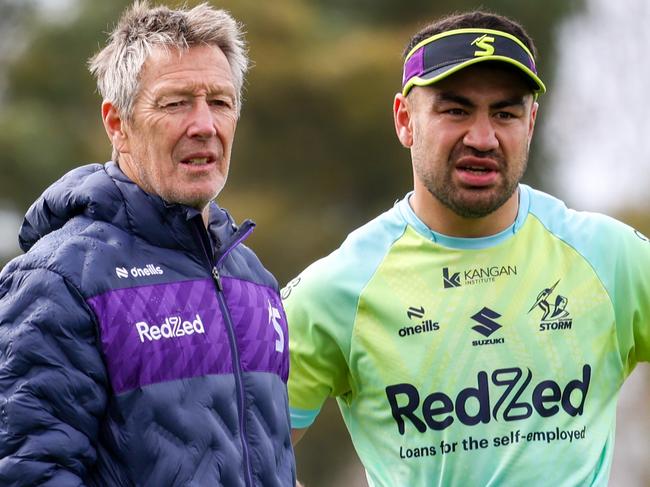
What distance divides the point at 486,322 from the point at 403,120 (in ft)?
2.47

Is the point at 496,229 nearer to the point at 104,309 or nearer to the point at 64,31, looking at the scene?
the point at 104,309

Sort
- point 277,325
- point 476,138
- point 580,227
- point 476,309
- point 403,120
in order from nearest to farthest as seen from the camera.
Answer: point 277,325 < point 476,138 < point 476,309 < point 580,227 < point 403,120

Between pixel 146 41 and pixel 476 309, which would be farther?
pixel 476 309

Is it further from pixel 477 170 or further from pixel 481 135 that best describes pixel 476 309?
pixel 481 135

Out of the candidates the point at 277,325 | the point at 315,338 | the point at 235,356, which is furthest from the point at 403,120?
the point at 235,356

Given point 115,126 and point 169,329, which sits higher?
point 115,126

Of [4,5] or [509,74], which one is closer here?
[509,74]

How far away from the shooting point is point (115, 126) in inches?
162

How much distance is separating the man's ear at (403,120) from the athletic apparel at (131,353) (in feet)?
3.57

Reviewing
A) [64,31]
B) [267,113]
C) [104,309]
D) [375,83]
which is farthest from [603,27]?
[104,309]

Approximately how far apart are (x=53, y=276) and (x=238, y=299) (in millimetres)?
571

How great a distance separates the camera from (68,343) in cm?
371

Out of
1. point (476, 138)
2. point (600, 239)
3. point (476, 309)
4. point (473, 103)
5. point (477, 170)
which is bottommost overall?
point (476, 309)

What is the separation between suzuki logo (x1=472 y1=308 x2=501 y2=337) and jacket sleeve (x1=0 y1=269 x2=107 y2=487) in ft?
4.95
